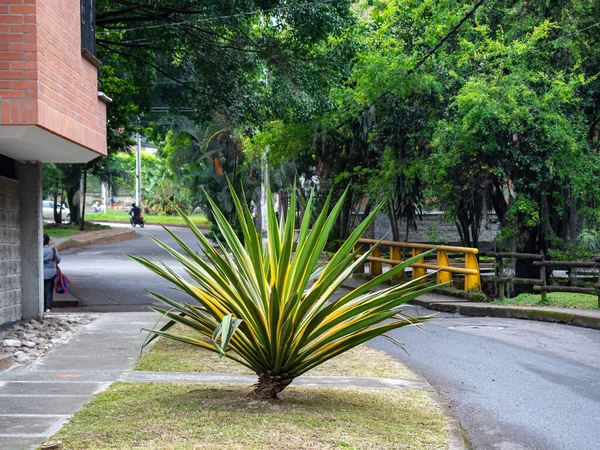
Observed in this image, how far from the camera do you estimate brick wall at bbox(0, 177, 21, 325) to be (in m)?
12.1

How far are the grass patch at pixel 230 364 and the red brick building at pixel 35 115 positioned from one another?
285 cm

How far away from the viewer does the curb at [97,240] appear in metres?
34.6

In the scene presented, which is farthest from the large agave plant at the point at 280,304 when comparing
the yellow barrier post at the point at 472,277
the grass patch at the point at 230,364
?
the yellow barrier post at the point at 472,277

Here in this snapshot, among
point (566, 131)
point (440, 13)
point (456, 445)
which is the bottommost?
point (456, 445)

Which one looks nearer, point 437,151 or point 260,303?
point 260,303

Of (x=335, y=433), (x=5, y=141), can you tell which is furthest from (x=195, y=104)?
(x=335, y=433)

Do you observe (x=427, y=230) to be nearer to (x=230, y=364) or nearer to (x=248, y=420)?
(x=230, y=364)

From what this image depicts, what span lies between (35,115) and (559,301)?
1167 cm

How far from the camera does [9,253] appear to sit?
12445mm

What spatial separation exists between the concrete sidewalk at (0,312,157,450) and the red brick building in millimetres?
1449

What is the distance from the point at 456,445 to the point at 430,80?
13.8 metres

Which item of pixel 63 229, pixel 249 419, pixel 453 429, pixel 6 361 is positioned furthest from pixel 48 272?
pixel 63 229

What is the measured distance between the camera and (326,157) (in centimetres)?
2431

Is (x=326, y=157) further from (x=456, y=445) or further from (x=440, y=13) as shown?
(x=456, y=445)
